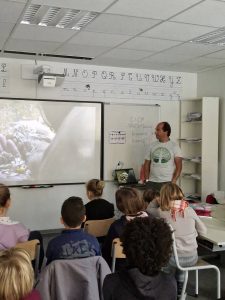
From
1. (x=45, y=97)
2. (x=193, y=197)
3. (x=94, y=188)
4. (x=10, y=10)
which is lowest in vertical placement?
(x=193, y=197)

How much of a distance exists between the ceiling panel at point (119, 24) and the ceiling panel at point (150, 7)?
124mm

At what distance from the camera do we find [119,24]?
3.30 m

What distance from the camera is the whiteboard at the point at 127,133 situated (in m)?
5.50

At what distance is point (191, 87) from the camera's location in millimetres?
6004

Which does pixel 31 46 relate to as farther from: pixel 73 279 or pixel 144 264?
pixel 144 264

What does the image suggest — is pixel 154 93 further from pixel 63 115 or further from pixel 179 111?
pixel 63 115

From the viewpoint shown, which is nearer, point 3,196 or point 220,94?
point 3,196

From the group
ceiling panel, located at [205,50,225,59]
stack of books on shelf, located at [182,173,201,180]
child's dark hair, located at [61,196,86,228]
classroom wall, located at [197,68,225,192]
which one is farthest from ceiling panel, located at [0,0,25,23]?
stack of books on shelf, located at [182,173,201,180]

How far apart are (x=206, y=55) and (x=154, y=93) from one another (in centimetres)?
131

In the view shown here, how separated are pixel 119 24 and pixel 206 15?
2.57ft

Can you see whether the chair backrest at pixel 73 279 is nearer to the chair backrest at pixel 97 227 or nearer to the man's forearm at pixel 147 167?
the chair backrest at pixel 97 227

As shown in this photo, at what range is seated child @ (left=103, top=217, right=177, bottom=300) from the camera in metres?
1.42

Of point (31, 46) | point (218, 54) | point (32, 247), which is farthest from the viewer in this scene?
point (218, 54)

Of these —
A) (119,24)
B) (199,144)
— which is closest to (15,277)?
(119,24)
